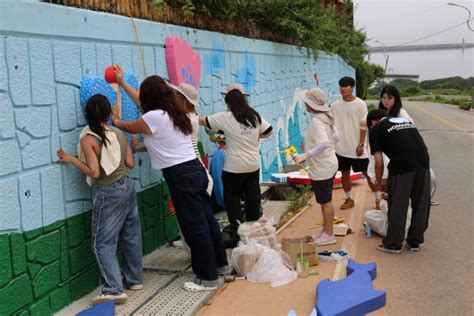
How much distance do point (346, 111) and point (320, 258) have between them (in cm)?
301

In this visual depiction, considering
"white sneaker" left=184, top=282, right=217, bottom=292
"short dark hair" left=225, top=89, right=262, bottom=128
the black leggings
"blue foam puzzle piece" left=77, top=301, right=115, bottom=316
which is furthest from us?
the black leggings

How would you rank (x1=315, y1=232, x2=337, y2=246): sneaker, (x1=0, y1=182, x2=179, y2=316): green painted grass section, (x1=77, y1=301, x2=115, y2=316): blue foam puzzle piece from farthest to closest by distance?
(x1=315, y1=232, x2=337, y2=246): sneaker → (x1=77, y1=301, x2=115, y2=316): blue foam puzzle piece → (x1=0, y1=182, x2=179, y2=316): green painted grass section

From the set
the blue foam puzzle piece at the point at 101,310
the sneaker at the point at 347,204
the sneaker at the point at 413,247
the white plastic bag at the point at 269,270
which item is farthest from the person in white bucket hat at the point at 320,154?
the blue foam puzzle piece at the point at 101,310

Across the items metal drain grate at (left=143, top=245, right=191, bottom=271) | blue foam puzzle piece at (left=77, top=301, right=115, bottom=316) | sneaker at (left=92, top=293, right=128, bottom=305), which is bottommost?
metal drain grate at (left=143, top=245, right=191, bottom=271)

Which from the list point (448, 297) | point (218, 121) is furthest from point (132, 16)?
point (448, 297)

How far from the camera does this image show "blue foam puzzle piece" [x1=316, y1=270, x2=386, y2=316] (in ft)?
14.2

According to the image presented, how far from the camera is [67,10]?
4.37 metres

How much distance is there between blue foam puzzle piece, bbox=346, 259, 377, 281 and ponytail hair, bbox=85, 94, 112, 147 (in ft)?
8.83

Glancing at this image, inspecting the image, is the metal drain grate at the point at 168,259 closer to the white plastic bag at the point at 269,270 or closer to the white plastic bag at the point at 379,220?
the white plastic bag at the point at 269,270

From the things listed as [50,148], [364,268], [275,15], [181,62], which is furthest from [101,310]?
[275,15]

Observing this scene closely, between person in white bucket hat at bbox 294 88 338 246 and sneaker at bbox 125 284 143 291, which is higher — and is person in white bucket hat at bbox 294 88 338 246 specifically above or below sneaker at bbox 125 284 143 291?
above

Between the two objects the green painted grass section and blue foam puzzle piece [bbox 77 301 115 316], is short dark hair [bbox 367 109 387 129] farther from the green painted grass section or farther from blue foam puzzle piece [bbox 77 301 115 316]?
blue foam puzzle piece [bbox 77 301 115 316]

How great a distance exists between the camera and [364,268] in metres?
5.26

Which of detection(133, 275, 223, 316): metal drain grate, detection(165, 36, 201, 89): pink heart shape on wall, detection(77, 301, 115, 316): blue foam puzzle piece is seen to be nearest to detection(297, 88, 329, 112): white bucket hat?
detection(165, 36, 201, 89): pink heart shape on wall
